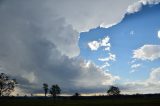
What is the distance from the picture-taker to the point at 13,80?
150 meters

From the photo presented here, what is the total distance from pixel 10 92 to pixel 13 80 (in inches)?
254

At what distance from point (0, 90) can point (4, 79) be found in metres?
5.99

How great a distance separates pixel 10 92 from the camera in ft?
483

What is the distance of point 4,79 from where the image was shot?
147 meters

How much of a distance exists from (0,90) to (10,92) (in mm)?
5278

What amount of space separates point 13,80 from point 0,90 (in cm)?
866

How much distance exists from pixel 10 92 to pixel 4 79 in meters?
7.29

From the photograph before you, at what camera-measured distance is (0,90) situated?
145 m
